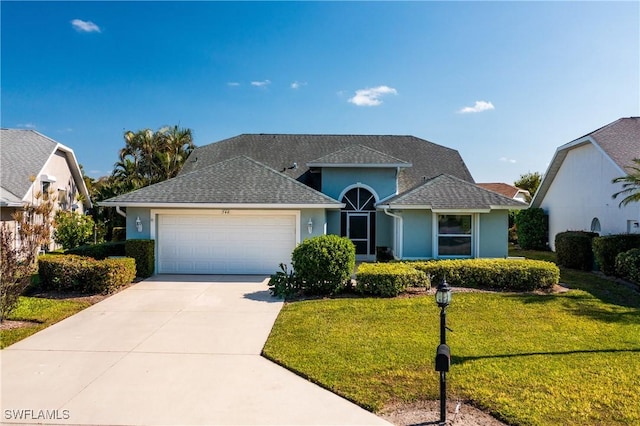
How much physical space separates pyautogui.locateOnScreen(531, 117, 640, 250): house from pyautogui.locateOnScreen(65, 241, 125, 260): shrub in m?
20.4

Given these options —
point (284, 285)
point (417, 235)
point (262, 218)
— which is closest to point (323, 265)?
point (284, 285)

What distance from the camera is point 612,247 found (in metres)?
13.9

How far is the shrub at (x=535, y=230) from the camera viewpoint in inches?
917

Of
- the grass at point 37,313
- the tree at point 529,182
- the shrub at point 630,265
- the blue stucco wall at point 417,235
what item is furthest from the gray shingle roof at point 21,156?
the tree at point 529,182

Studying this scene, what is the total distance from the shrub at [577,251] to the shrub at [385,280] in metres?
9.43

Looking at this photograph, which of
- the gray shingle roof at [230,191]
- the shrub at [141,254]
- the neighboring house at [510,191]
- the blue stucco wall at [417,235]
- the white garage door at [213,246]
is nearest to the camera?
the shrub at [141,254]

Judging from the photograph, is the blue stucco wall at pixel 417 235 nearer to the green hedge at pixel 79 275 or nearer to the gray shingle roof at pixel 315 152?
the gray shingle roof at pixel 315 152

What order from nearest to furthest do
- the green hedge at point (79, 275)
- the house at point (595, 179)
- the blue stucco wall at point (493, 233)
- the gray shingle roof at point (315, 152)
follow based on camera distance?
the green hedge at point (79, 275) < the blue stucco wall at point (493, 233) < the house at point (595, 179) < the gray shingle roof at point (315, 152)

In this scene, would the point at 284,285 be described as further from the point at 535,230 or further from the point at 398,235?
the point at 535,230

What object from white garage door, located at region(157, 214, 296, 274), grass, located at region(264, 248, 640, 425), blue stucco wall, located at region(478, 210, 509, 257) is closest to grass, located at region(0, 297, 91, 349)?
white garage door, located at region(157, 214, 296, 274)

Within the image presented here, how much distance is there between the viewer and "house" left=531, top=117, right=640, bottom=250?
52.0ft

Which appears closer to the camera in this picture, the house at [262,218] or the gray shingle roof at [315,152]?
the house at [262,218]

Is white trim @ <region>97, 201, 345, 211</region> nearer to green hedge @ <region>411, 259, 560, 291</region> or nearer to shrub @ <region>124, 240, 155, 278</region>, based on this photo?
shrub @ <region>124, 240, 155, 278</region>

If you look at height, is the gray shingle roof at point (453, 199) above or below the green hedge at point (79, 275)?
above
